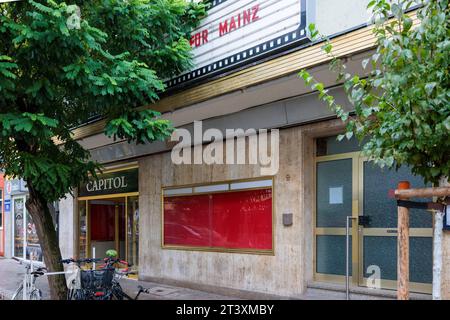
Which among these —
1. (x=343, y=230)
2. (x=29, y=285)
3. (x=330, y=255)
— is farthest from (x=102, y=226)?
(x=343, y=230)

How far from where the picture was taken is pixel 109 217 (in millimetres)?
14000

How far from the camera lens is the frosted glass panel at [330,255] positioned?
772 cm

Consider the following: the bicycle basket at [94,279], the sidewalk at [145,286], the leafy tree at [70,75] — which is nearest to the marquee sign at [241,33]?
the leafy tree at [70,75]

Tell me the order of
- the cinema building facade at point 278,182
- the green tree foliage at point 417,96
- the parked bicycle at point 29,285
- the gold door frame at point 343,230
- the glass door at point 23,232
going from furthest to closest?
the glass door at point 23,232 < the gold door frame at point 343,230 < the parked bicycle at point 29,285 < the cinema building facade at point 278,182 < the green tree foliage at point 417,96

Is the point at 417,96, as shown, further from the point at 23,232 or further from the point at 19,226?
the point at 19,226

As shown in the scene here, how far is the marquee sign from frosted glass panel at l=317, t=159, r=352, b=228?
2.30 metres

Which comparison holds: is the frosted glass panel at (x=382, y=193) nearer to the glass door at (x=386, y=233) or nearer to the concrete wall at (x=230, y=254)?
the glass door at (x=386, y=233)

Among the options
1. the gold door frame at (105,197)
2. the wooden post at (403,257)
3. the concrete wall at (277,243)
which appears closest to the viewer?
the wooden post at (403,257)

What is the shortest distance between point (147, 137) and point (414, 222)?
442cm

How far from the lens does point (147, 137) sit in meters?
7.67

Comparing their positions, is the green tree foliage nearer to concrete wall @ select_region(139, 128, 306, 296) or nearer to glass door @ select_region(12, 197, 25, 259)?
concrete wall @ select_region(139, 128, 306, 296)

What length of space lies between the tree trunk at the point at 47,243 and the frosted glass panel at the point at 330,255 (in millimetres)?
4506

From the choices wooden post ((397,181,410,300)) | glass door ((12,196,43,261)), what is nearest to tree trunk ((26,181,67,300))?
wooden post ((397,181,410,300))

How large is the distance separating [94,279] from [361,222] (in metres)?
4.25
